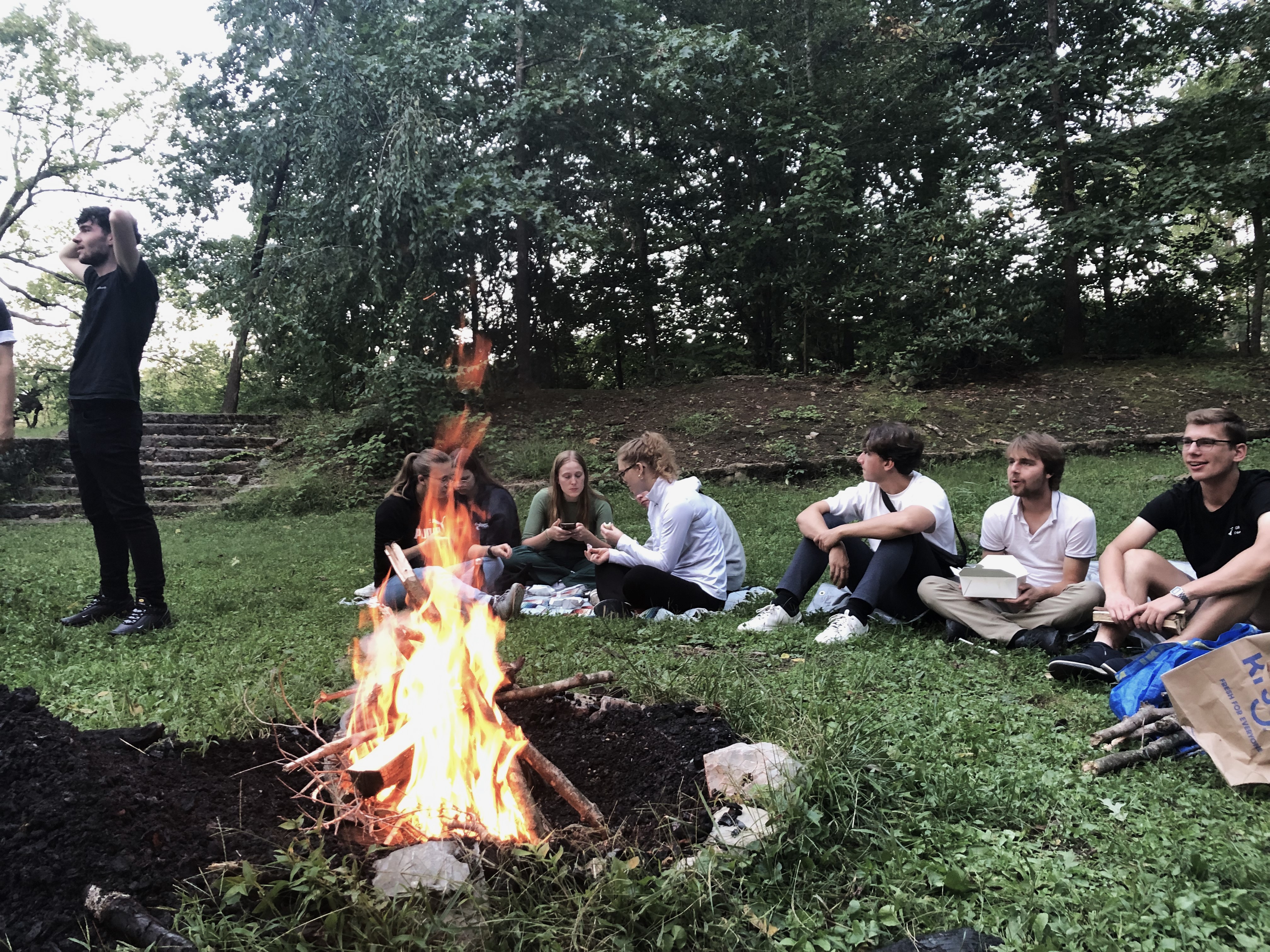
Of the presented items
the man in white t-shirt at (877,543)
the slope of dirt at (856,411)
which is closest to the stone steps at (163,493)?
the slope of dirt at (856,411)

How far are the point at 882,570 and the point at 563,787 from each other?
2.87m

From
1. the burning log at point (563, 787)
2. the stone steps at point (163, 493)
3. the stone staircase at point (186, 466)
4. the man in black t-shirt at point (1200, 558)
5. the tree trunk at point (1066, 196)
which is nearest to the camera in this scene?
the burning log at point (563, 787)

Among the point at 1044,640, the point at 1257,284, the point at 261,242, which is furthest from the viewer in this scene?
the point at 1257,284

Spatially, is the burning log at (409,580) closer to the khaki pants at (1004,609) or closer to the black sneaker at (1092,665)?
the khaki pants at (1004,609)

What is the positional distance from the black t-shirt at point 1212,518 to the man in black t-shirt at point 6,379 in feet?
19.3

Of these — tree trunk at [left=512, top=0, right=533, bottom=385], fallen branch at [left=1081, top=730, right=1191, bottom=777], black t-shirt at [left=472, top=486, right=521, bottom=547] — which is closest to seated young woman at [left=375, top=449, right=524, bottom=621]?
black t-shirt at [left=472, top=486, right=521, bottom=547]

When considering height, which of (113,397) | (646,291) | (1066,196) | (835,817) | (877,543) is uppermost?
(1066,196)

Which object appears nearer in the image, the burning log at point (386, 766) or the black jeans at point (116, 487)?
the burning log at point (386, 766)

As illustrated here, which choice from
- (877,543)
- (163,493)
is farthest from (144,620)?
(163,493)

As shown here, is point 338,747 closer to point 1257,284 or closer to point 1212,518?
point 1212,518

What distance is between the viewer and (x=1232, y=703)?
2643 millimetres

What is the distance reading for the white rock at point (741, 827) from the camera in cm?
233

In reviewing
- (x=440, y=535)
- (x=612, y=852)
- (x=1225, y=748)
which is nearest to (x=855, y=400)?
(x=440, y=535)

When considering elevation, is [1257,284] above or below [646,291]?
below
